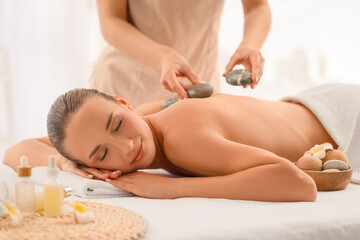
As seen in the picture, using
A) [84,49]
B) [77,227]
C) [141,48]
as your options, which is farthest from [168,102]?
[84,49]

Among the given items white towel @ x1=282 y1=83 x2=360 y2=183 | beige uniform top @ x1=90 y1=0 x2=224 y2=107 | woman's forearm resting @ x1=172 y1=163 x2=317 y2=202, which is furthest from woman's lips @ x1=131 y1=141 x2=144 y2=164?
beige uniform top @ x1=90 y1=0 x2=224 y2=107

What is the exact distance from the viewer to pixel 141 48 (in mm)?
2121

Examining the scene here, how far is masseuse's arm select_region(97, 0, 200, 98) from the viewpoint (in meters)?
1.88

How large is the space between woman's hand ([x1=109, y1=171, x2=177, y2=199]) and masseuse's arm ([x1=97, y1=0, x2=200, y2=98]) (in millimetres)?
458

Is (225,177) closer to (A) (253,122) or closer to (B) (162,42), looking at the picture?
(A) (253,122)

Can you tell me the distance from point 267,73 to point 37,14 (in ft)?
7.02

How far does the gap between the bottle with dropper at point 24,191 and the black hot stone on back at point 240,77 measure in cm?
97

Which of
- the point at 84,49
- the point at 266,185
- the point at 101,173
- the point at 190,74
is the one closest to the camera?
the point at 266,185

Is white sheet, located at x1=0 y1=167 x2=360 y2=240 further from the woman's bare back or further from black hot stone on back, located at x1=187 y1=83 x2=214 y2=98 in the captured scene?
black hot stone on back, located at x1=187 y1=83 x2=214 y2=98

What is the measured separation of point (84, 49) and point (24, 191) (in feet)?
10.5

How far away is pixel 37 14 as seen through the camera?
13.2ft

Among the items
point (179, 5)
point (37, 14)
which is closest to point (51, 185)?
point (179, 5)

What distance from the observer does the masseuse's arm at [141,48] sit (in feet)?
6.15

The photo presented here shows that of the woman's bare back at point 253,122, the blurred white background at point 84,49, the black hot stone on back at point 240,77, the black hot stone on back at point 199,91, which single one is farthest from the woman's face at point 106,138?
the blurred white background at point 84,49
